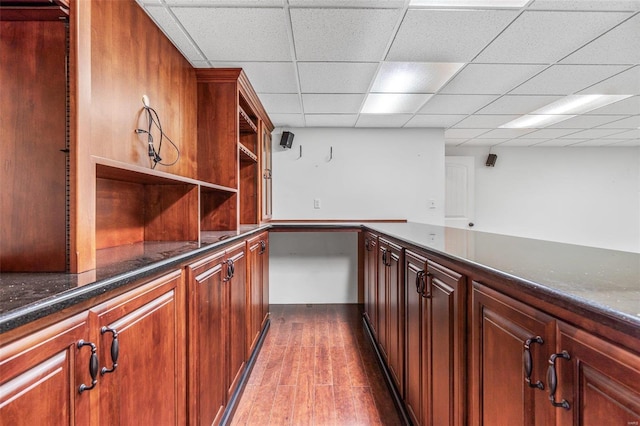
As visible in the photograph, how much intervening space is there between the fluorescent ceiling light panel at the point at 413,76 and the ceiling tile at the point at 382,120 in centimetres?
69

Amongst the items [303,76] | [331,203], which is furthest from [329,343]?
[303,76]

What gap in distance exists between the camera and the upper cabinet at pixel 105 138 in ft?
2.79

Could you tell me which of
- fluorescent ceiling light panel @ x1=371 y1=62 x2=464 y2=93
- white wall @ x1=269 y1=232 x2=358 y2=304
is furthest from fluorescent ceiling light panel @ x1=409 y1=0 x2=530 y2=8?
white wall @ x1=269 y1=232 x2=358 y2=304

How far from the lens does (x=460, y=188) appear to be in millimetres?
4934

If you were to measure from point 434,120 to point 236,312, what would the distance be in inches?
118

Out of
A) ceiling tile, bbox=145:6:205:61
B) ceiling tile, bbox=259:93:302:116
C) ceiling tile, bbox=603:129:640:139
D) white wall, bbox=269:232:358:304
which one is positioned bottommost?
white wall, bbox=269:232:358:304

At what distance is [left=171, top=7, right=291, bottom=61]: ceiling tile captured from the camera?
1.69m

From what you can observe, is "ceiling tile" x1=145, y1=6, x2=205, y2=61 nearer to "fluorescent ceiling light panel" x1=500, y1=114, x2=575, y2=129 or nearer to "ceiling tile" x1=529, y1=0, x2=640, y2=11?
"ceiling tile" x1=529, y1=0, x2=640, y2=11

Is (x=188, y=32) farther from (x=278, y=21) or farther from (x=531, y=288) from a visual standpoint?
(x=531, y=288)

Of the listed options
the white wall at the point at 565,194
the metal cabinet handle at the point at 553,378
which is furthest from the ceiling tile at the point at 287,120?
the metal cabinet handle at the point at 553,378

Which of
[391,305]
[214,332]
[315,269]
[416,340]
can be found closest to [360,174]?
[315,269]

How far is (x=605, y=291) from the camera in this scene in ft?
1.91

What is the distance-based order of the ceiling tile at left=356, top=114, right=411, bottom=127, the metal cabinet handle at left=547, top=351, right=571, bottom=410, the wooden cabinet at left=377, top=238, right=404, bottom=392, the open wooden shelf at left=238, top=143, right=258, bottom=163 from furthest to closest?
the ceiling tile at left=356, top=114, right=411, bottom=127 < the open wooden shelf at left=238, top=143, right=258, bottom=163 < the wooden cabinet at left=377, top=238, right=404, bottom=392 < the metal cabinet handle at left=547, top=351, right=571, bottom=410

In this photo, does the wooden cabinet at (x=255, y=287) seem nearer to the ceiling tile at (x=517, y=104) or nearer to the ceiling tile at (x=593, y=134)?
the ceiling tile at (x=517, y=104)
